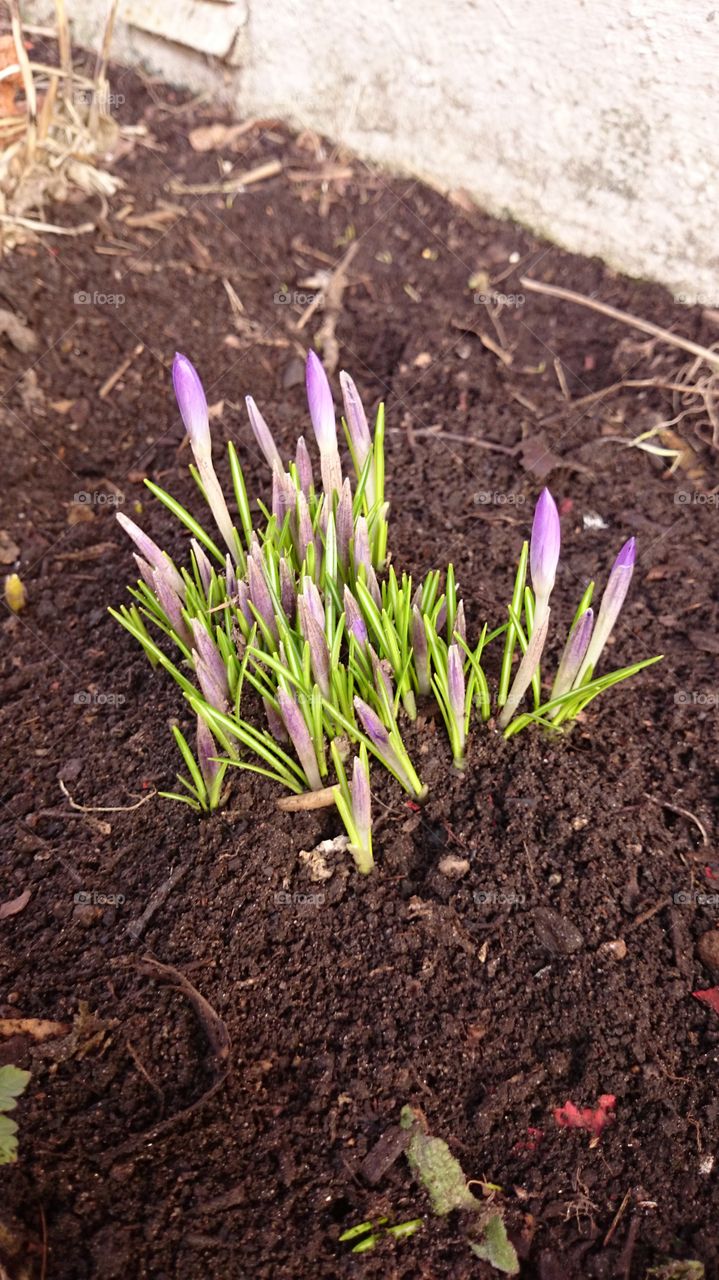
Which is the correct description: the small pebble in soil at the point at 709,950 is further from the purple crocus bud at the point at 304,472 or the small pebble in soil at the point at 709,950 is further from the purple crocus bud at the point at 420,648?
the purple crocus bud at the point at 304,472

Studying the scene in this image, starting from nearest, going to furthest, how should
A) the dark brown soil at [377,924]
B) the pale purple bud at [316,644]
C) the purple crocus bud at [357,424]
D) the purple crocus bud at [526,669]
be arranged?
the dark brown soil at [377,924] → the pale purple bud at [316,644] → the purple crocus bud at [526,669] → the purple crocus bud at [357,424]

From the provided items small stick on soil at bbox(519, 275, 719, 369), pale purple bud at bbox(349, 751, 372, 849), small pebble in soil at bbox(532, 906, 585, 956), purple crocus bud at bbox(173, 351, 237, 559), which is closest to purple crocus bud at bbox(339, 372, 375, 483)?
purple crocus bud at bbox(173, 351, 237, 559)

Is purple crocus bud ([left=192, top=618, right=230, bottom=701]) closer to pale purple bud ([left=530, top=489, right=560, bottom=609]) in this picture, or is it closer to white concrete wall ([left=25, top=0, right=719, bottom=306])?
pale purple bud ([left=530, top=489, right=560, bottom=609])

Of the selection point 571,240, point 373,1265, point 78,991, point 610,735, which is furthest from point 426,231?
point 373,1265

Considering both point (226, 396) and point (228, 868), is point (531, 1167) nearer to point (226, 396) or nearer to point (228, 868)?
point (228, 868)

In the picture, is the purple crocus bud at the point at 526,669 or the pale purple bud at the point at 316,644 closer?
the pale purple bud at the point at 316,644

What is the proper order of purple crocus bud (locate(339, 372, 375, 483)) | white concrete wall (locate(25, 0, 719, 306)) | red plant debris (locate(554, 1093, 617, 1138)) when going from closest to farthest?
red plant debris (locate(554, 1093, 617, 1138)), purple crocus bud (locate(339, 372, 375, 483)), white concrete wall (locate(25, 0, 719, 306))

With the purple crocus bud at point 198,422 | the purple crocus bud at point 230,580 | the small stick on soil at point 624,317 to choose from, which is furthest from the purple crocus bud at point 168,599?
the small stick on soil at point 624,317
